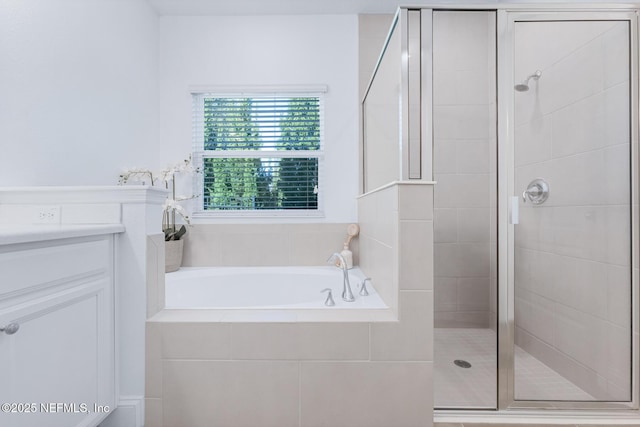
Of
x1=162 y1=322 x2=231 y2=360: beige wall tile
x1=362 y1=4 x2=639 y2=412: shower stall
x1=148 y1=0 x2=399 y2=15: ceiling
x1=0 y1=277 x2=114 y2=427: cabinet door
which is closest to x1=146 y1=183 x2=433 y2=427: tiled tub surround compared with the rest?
x1=162 y1=322 x2=231 y2=360: beige wall tile

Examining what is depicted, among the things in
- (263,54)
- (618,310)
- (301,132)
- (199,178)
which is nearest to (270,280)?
(199,178)

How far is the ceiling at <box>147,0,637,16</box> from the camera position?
2.28 metres

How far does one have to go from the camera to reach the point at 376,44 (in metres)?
2.40

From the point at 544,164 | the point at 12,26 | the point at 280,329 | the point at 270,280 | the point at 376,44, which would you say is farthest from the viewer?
the point at 376,44

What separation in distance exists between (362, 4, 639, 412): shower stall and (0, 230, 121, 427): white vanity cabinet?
1230 millimetres

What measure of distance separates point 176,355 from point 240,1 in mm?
2344

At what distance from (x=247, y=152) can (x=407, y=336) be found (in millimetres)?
1814

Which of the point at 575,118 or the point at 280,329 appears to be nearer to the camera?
the point at 280,329

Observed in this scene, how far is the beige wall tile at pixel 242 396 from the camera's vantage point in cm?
119

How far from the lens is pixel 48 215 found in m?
1.20

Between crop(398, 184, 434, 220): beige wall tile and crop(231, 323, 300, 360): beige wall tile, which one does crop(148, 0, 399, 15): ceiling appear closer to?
crop(398, 184, 434, 220): beige wall tile

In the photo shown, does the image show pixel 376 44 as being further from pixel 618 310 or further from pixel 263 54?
pixel 618 310

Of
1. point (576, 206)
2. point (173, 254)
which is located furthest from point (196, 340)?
point (576, 206)

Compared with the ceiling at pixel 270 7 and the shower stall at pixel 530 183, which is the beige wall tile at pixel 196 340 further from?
the ceiling at pixel 270 7
